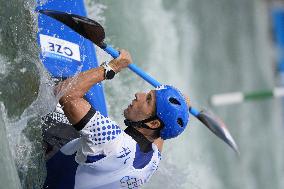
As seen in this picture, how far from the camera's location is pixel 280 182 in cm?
A: 673

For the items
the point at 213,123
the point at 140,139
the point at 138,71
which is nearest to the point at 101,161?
the point at 140,139

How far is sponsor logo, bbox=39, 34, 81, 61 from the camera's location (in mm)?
3719

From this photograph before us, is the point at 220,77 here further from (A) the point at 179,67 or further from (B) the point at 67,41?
(B) the point at 67,41

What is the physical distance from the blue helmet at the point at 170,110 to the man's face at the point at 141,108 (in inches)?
1.1

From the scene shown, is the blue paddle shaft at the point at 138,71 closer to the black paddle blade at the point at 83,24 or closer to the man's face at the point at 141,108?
the black paddle blade at the point at 83,24

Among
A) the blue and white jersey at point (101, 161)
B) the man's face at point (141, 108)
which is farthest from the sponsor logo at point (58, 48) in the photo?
the man's face at point (141, 108)

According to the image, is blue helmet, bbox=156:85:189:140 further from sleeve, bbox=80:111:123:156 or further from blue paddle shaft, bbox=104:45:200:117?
blue paddle shaft, bbox=104:45:200:117

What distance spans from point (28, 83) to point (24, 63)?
4.3 inches

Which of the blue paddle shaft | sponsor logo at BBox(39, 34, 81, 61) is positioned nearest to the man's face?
the blue paddle shaft

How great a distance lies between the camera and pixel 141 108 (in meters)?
2.98

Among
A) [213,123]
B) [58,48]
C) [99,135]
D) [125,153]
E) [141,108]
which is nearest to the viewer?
[99,135]

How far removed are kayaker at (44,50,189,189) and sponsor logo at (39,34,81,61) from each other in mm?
789

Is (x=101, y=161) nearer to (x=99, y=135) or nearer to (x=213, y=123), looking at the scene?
(x=99, y=135)

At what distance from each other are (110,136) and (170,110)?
345mm
